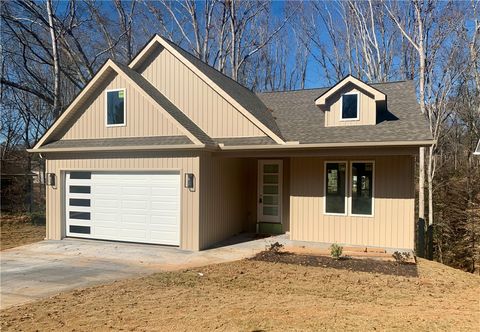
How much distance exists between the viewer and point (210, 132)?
11586 millimetres

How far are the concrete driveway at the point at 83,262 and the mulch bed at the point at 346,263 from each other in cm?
79

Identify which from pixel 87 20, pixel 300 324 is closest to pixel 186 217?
pixel 300 324

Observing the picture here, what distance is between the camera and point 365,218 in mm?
10078

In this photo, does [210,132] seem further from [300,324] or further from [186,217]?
[300,324]

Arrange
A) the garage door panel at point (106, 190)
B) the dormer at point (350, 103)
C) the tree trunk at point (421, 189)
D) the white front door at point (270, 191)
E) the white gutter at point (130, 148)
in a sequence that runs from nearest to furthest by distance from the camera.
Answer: the white gutter at point (130, 148) → the dormer at point (350, 103) → the garage door panel at point (106, 190) → the white front door at point (270, 191) → the tree trunk at point (421, 189)

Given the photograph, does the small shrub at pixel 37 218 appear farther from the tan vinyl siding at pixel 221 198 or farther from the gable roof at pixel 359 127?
the gable roof at pixel 359 127

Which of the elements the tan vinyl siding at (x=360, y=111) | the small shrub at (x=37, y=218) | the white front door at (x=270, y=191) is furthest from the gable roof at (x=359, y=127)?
the small shrub at (x=37, y=218)

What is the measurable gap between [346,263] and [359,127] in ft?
13.5

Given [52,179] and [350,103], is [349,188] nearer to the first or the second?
[350,103]

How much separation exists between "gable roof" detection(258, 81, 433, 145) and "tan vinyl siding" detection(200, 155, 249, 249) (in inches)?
87.1

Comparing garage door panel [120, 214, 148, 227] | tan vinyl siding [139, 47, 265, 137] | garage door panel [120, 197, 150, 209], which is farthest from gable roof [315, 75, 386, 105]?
garage door panel [120, 214, 148, 227]

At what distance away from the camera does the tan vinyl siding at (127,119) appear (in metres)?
11.0

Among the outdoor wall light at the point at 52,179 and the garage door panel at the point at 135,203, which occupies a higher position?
the outdoor wall light at the point at 52,179

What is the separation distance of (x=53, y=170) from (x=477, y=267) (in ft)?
55.5
